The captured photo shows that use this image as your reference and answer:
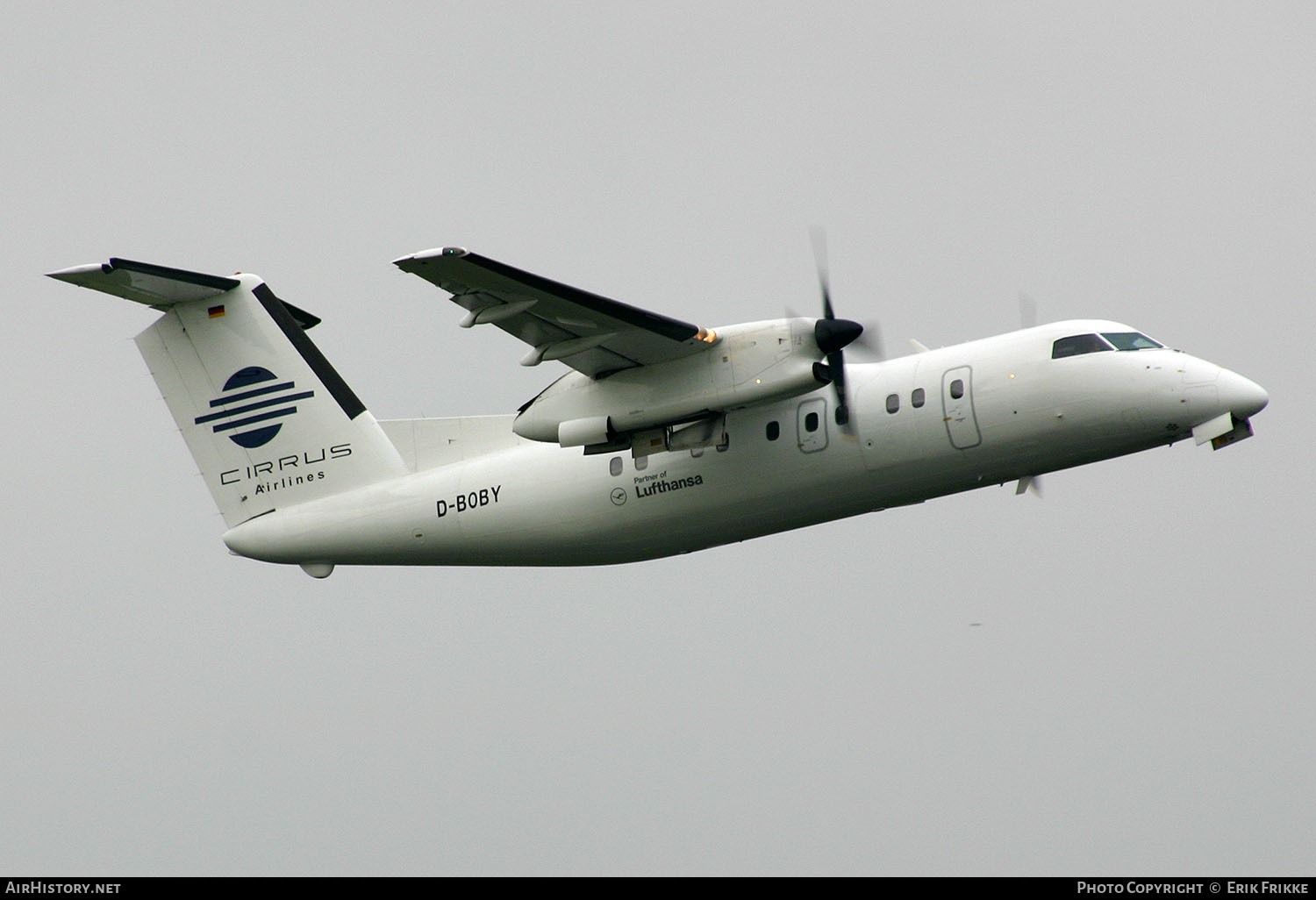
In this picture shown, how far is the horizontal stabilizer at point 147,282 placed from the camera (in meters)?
17.8

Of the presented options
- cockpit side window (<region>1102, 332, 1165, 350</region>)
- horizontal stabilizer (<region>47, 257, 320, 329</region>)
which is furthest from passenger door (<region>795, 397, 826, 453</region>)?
horizontal stabilizer (<region>47, 257, 320, 329</region>)

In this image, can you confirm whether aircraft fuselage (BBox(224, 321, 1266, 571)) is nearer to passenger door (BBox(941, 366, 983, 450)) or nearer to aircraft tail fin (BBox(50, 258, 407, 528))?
passenger door (BBox(941, 366, 983, 450))

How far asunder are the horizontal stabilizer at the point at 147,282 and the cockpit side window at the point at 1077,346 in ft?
35.4

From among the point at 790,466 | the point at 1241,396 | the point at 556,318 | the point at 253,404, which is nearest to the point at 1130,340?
the point at 1241,396

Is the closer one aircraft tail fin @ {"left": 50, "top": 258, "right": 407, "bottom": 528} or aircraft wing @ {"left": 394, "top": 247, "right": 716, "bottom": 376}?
aircraft wing @ {"left": 394, "top": 247, "right": 716, "bottom": 376}

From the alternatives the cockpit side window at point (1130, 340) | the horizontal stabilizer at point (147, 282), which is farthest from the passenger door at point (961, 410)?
the horizontal stabilizer at point (147, 282)

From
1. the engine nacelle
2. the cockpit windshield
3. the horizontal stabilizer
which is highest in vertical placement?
the horizontal stabilizer

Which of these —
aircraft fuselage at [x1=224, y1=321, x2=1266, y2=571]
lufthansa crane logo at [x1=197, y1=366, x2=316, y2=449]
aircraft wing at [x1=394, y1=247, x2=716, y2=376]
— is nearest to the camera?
aircraft wing at [x1=394, y1=247, x2=716, y2=376]

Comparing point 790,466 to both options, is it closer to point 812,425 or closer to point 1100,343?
point 812,425

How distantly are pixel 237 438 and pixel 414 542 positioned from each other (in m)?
3.09

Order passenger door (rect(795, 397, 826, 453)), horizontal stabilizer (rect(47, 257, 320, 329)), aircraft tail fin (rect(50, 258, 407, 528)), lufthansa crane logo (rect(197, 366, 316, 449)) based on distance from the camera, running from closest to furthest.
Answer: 1. passenger door (rect(795, 397, 826, 453))
2. horizontal stabilizer (rect(47, 257, 320, 329))
3. aircraft tail fin (rect(50, 258, 407, 528))
4. lufthansa crane logo (rect(197, 366, 316, 449))

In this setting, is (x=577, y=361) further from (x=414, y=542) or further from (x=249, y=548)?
(x=249, y=548)

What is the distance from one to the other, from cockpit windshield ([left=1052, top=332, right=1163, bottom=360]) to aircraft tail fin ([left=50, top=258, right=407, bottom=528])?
28.8ft

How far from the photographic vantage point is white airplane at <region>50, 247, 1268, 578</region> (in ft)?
54.2
